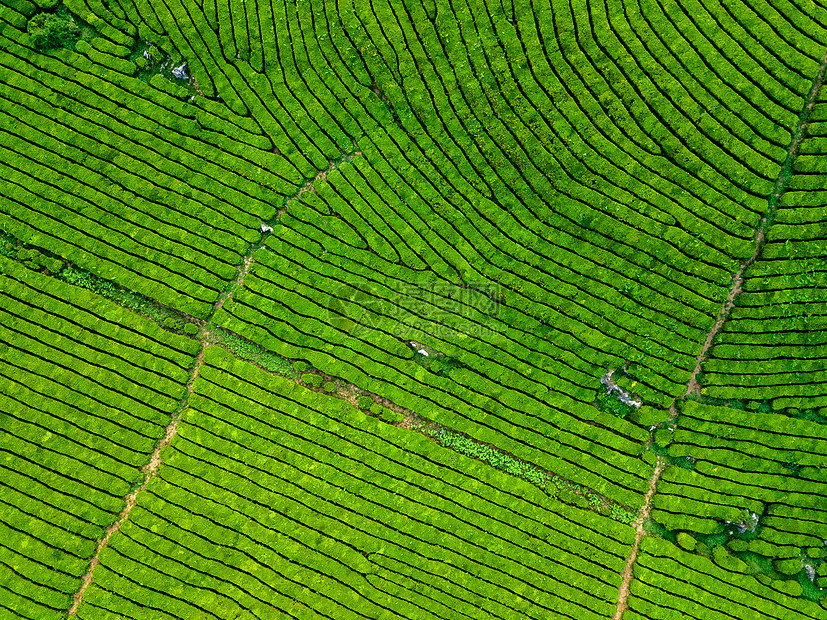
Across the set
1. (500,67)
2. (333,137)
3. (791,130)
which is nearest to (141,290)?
(333,137)

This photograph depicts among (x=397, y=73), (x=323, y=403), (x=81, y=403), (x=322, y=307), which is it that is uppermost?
(x=397, y=73)

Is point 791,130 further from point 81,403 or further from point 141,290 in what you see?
point 81,403

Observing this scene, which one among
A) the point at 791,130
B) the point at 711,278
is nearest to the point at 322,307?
the point at 711,278

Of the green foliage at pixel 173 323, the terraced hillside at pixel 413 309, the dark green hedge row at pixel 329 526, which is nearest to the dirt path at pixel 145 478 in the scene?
the terraced hillside at pixel 413 309

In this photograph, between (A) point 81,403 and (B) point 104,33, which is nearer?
(A) point 81,403

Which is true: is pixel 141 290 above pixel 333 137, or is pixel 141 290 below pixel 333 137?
below
